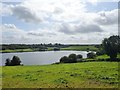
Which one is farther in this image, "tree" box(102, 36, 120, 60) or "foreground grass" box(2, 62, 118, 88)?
"tree" box(102, 36, 120, 60)

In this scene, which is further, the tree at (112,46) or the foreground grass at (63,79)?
the tree at (112,46)

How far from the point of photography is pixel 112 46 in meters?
78.5

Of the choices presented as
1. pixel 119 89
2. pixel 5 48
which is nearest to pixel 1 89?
pixel 119 89

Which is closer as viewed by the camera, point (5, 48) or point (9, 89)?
point (9, 89)

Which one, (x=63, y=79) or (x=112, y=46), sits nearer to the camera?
(x=63, y=79)

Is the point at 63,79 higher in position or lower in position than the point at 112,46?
lower

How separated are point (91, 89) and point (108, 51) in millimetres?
61163

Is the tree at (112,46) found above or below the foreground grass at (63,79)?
above

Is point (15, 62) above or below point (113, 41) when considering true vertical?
below

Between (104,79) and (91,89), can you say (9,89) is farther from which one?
(104,79)

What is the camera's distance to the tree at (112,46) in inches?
3087

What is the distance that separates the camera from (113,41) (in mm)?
80312

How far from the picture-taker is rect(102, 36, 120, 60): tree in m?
78.4

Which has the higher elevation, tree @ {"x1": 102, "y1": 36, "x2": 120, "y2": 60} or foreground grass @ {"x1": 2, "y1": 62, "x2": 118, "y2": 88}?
tree @ {"x1": 102, "y1": 36, "x2": 120, "y2": 60}
